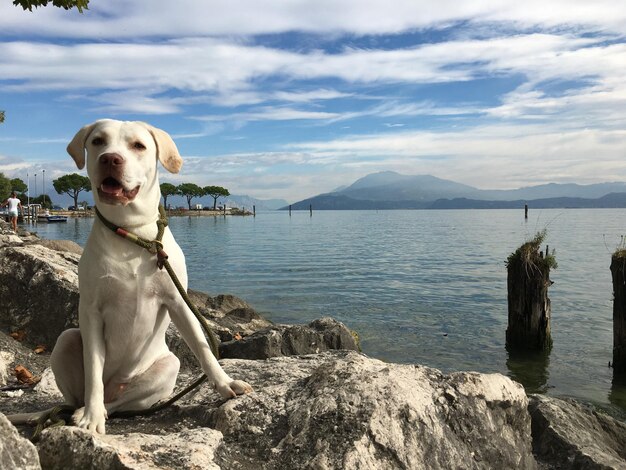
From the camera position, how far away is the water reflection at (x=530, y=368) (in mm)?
13180

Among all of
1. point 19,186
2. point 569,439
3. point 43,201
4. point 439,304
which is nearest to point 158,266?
point 569,439

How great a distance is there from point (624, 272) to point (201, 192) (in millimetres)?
193019

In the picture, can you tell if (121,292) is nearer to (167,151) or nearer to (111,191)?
(111,191)

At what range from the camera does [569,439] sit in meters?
4.55

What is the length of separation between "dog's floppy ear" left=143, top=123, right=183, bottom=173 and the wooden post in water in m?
12.3

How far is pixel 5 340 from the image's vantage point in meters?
7.43

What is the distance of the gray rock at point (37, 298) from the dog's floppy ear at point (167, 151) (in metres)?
5.10

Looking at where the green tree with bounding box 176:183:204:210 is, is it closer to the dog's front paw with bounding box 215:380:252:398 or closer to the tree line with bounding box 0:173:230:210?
the tree line with bounding box 0:173:230:210

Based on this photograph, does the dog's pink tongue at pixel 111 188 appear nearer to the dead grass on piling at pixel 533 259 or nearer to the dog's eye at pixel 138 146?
the dog's eye at pixel 138 146

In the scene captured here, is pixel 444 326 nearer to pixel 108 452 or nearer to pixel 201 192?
pixel 108 452

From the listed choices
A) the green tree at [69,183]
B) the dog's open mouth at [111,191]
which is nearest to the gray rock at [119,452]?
the dog's open mouth at [111,191]

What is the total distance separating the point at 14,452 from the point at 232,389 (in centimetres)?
157

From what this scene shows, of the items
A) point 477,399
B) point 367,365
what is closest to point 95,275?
point 367,365

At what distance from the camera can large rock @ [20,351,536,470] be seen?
10.6 feet
